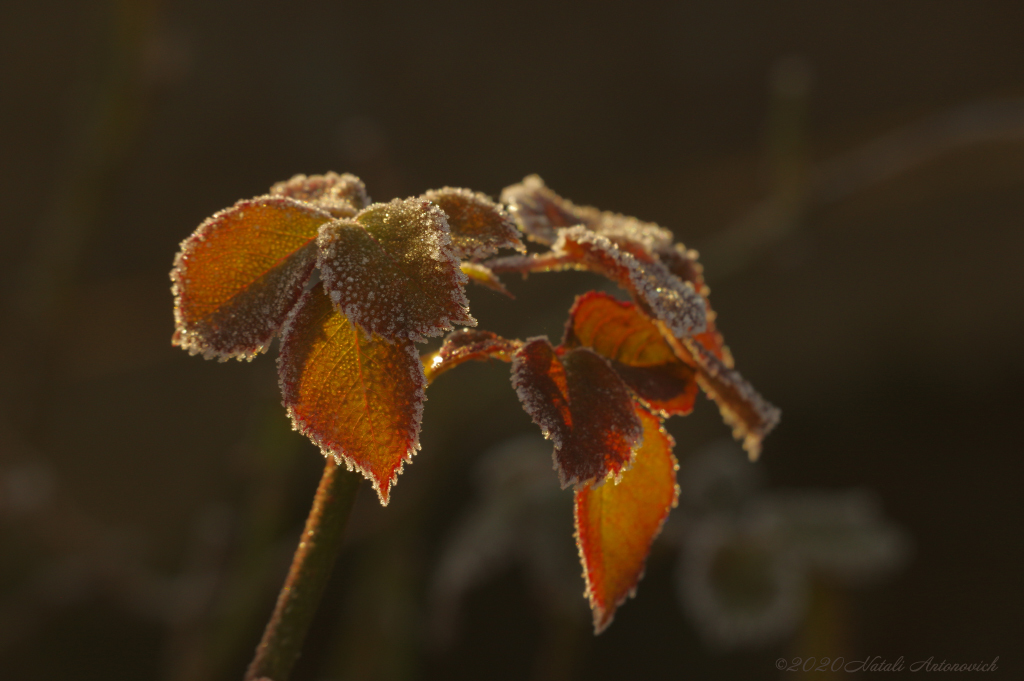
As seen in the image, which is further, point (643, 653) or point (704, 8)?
point (704, 8)

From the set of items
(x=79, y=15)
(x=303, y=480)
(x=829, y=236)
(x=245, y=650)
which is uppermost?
(x=79, y=15)

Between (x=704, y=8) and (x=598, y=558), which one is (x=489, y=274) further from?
(x=704, y=8)

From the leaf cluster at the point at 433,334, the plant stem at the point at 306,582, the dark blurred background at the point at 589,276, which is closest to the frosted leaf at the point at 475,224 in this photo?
the leaf cluster at the point at 433,334

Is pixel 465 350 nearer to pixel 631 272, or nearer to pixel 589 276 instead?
pixel 631 272

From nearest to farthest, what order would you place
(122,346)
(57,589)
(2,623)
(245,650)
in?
(57,589), (2,623), (245,650), (122,346)

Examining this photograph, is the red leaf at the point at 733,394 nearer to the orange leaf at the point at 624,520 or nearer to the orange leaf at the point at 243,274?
the orange leaf at the point at 624,520

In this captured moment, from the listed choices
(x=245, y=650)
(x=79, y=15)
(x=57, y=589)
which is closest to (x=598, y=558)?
(x=57, y=589)

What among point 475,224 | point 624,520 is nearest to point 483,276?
point 475,224
